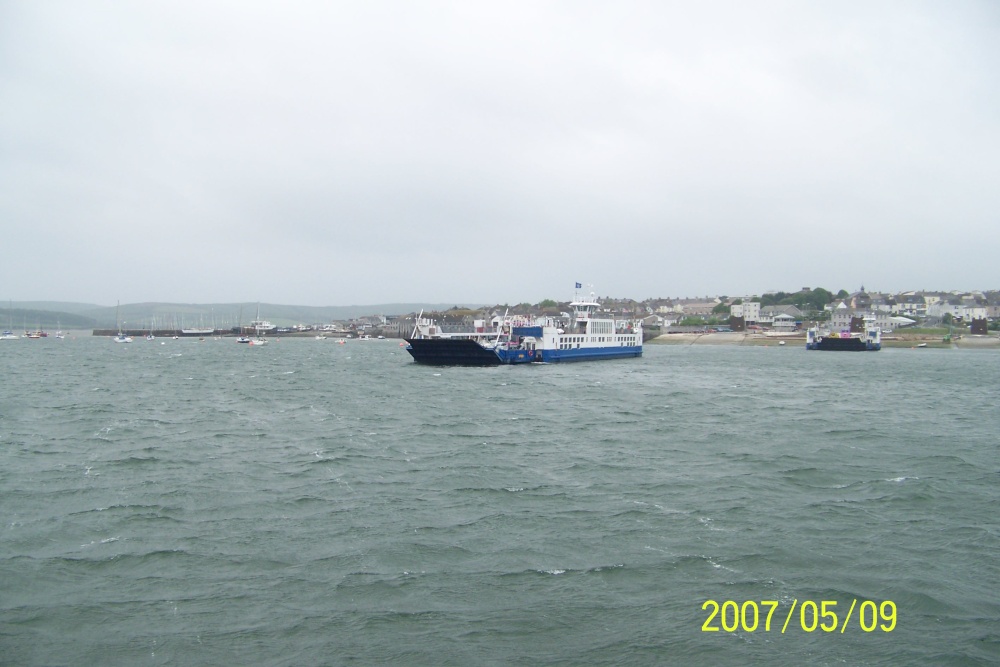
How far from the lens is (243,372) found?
55.8 meters

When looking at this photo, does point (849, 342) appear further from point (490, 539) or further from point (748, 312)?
point (490, 539)

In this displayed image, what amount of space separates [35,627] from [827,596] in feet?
36.6

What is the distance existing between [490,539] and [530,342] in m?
55.2

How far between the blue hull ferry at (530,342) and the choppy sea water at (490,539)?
3310cm
